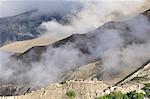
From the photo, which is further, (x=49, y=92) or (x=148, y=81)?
(x=148, y=81)

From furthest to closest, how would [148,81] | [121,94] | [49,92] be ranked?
[148,81] → [49,92] → [121,94]

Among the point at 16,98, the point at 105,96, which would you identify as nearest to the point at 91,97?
the point at 105,96

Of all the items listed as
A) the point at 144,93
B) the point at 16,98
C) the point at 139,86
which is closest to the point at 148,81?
the point at 139,86

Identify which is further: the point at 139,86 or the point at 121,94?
the point at 139,86

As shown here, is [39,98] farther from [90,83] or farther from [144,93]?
[144,93]

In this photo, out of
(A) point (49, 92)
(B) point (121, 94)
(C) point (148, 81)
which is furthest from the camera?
(C) point (148, 81)

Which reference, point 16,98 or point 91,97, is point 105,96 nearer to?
point 91,97

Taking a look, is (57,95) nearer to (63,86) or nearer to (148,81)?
(63,86)
